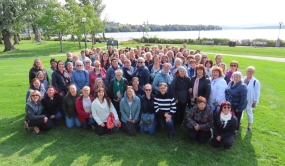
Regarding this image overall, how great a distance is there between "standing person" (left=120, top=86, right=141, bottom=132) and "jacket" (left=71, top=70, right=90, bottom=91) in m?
1.50

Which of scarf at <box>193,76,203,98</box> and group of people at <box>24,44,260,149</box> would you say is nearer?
group of people at <box>24,44,260,149</box>

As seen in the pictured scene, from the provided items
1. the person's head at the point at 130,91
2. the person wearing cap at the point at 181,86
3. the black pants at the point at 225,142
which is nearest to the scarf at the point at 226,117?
the black pants at the point at 225,142

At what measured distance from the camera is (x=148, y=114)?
5.36m

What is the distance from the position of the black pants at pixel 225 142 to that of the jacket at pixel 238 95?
29.4 inches

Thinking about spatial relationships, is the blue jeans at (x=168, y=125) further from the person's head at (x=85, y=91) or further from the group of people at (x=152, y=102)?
the person's head at (x=85, y=91)

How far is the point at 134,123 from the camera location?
17.6 ft

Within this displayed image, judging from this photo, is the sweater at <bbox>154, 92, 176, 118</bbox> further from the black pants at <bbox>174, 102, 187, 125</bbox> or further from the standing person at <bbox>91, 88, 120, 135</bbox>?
the standing person at <bbox>91, 88, 120, 135</bbox>

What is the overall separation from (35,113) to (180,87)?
3.86 metres

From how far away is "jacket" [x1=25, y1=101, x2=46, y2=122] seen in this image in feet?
17.1

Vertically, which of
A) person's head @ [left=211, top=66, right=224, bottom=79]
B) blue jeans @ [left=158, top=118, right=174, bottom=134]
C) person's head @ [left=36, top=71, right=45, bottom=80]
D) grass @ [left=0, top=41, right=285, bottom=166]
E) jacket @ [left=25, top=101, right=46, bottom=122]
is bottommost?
grass @ [left=0, top=41, right=285, bottom=166]

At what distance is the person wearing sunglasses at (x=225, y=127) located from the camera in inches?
178

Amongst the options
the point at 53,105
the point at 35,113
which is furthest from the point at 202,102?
the point at 35,113

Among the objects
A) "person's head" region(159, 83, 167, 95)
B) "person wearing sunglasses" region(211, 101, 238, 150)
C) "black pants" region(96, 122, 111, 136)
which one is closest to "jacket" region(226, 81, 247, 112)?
"person wearing sunglasses" region(211, 101, 238, 150)

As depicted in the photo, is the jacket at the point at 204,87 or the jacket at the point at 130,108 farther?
the jacket at the point at 130,108
